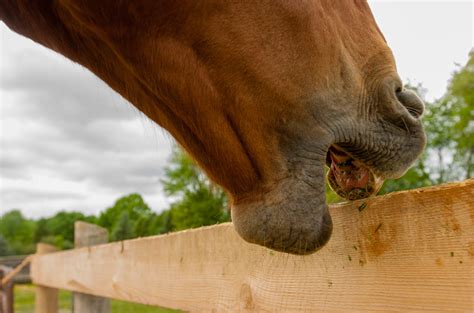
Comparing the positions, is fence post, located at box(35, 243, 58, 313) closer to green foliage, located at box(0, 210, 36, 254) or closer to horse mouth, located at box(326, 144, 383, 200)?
horse mouth, located at box(326, 144, 383, 200)

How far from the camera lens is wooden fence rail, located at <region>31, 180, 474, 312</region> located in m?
0.97

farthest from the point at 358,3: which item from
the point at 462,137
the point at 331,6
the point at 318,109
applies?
the point at 462,137

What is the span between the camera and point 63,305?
10836 mm

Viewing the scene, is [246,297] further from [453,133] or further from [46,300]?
[453,133]

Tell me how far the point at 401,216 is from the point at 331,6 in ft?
1.60

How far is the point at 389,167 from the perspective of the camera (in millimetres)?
1160

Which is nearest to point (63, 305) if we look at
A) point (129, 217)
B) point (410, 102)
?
point (129, 217)

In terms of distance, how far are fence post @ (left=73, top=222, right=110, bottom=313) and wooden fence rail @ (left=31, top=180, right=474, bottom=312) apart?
60.9 inches

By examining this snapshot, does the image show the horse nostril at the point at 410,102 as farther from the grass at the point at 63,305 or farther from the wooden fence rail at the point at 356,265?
the grass at the point at 63,305

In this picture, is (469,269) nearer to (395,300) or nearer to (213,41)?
(395,300)

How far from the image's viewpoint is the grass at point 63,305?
885cm

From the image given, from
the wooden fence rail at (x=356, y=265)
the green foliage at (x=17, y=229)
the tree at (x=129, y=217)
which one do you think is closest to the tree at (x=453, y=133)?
the tree at (x=129, y=217)

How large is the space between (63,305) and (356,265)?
10.7m

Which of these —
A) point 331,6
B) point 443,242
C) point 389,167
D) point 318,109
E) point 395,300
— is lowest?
point 395,300
